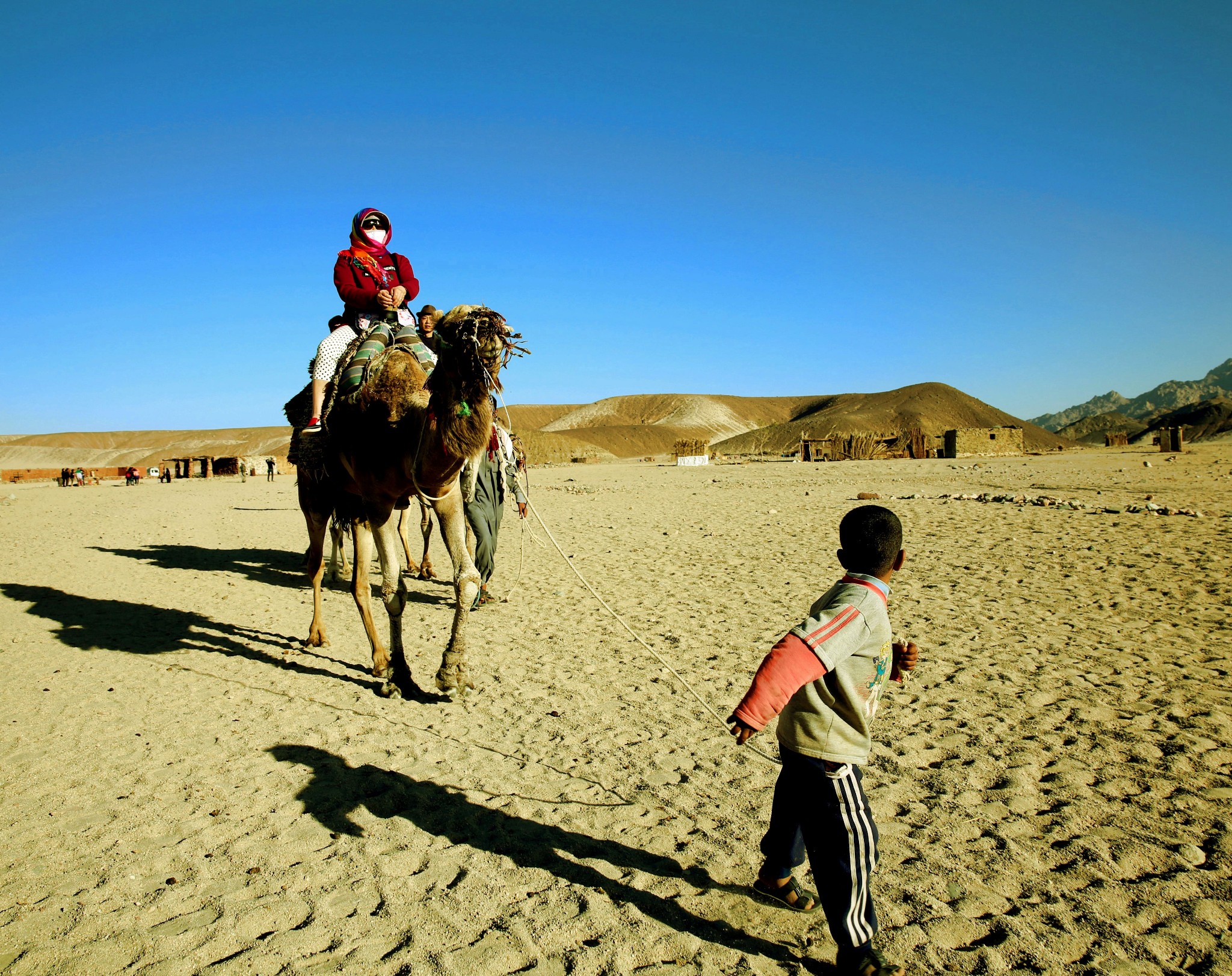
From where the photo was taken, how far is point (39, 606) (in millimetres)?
9773

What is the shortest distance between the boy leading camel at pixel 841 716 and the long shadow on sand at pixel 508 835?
0.37 meters

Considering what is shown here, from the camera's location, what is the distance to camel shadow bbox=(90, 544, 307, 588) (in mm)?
12055

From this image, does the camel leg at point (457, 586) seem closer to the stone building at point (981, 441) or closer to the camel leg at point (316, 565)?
the camel leg at point (316, 565)

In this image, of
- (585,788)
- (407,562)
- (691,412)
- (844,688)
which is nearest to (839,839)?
(844,688)

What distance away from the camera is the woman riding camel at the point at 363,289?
270 inches

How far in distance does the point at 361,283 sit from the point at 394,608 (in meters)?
3.28

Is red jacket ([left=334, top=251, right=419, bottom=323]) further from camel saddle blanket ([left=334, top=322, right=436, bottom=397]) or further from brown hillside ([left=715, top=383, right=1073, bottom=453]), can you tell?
brown hillside ([left=715, top=383, right=1073, bottom=453])

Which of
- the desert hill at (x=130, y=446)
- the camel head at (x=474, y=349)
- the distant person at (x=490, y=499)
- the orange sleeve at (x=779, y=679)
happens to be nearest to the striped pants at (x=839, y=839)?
the orange sleeve at (x=779, y=679)

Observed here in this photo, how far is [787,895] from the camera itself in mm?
3010

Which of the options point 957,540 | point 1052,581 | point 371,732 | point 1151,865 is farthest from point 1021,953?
point 957,540

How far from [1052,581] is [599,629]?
6129 mm

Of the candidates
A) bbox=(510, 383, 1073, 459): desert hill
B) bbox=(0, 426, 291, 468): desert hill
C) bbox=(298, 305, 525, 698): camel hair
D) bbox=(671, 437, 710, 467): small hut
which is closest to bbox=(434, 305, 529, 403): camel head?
bbox=(298, 305, 525, 698): camel hair

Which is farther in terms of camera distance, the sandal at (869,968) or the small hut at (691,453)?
the small hut at (691,453)

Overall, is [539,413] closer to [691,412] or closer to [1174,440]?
[691,412]
